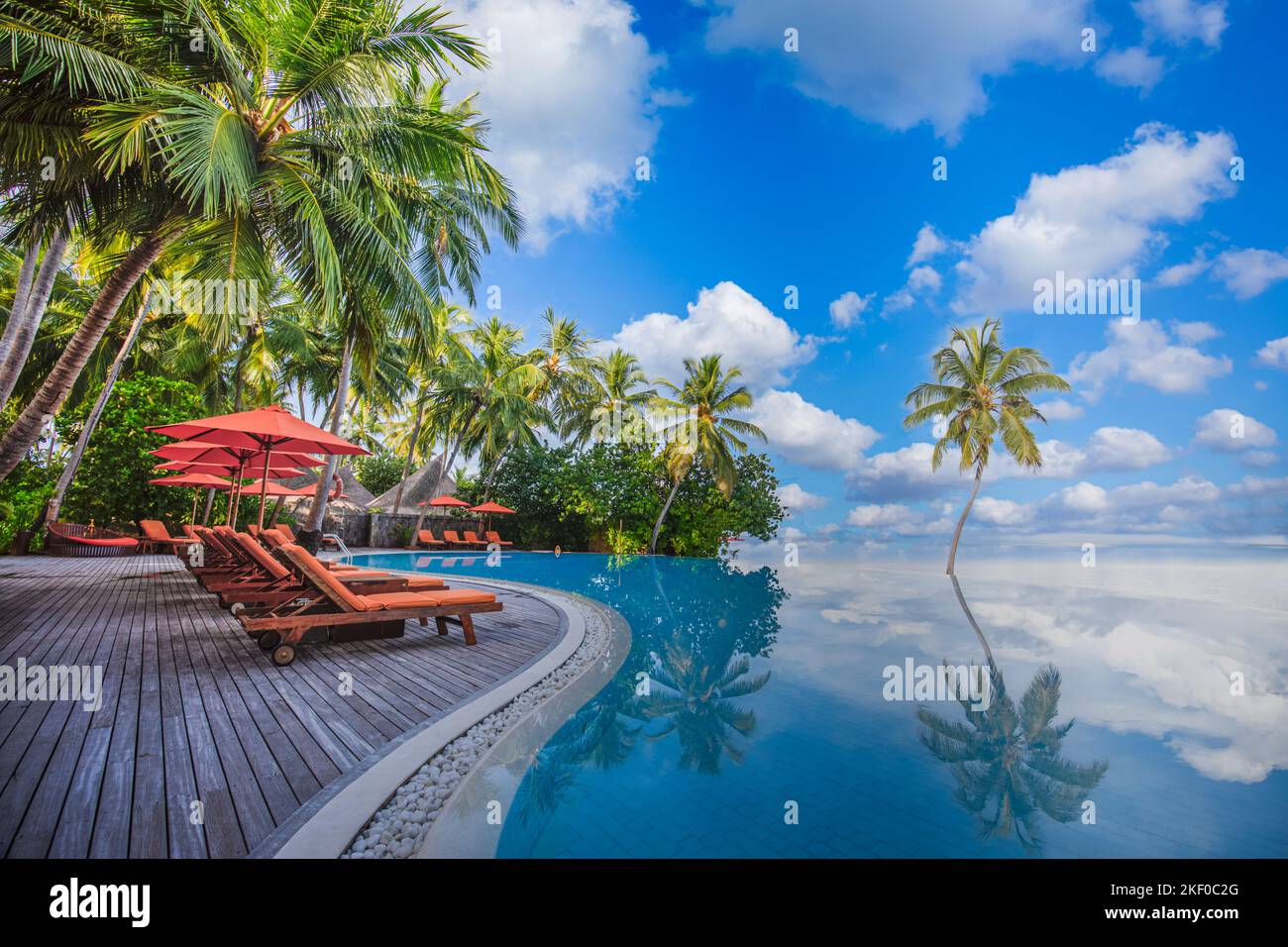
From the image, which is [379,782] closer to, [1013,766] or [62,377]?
[1013,766]

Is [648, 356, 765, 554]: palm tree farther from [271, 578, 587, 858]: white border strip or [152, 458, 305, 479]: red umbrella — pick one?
[271, 578, 587, 858]: white border strip

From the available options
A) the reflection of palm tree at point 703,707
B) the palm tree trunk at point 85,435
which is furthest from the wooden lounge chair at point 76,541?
the reflection of palm tree at point 703,707

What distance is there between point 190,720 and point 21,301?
27.9 feet

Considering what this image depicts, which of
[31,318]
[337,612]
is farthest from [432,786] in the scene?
[31,318]

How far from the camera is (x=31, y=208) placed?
6.93 metres

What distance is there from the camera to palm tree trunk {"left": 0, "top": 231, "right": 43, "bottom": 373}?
6.89 meters

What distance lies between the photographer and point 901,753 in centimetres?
364

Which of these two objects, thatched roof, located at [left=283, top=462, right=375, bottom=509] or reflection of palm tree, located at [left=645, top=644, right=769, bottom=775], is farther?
thatched roof, located at [left=283, top=462, right=375, bottom=509]

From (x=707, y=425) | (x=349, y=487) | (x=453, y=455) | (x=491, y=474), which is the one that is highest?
(x=707, y=425)

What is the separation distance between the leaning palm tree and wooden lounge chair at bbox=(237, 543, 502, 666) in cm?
1827

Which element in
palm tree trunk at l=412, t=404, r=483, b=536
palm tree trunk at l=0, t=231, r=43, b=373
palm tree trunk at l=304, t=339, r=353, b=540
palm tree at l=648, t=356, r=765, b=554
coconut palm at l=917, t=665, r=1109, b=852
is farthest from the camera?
palm tree trunk at l=412, t=404, r=483, b=536

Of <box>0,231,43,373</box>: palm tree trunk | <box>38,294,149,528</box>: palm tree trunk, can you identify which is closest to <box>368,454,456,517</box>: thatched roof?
<box>38,294,149,528</box>: palm tree trunk
